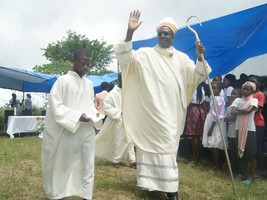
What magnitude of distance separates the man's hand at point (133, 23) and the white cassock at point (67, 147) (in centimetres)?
80

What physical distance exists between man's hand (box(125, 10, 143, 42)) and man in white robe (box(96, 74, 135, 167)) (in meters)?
2.49

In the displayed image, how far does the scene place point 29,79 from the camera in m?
14.1

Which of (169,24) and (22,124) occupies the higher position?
(169,24)

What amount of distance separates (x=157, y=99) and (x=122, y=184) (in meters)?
1.50

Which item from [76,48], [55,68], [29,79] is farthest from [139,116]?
[76,48]

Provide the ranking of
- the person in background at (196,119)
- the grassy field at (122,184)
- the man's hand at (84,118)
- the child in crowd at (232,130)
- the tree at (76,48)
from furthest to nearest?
the tree at (76,48), the person in background at (196,119), the child in crowd at (232,130), the grassy field at (122,184), the man's hand at (84,118)

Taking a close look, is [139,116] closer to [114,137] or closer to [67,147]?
[67,147]

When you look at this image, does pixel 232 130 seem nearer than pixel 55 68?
Yes

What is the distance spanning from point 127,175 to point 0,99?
21.7 meters

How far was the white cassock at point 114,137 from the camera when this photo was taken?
6859mm

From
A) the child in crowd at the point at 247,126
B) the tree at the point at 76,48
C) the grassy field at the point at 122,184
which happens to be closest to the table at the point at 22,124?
the grassy field at the point at 122,184

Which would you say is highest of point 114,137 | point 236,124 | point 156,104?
point 156,104

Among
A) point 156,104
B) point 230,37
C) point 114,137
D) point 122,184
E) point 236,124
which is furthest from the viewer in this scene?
point 114,137

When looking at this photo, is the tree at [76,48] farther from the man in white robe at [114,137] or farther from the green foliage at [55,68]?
the man in white robe at [114,137]
